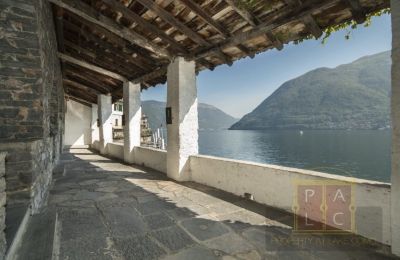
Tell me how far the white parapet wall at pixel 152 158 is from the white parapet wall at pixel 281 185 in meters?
1.65

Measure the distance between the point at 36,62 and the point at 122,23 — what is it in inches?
100

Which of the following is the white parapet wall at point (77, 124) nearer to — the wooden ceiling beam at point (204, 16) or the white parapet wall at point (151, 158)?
the white parapet wall at point (151, 158)

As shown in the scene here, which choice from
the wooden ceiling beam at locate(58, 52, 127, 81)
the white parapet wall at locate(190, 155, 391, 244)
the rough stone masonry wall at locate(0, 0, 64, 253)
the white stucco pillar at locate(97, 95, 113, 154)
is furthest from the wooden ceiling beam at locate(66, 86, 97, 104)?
the rough stone masonry wall at locate(0, 0, 64, 253)

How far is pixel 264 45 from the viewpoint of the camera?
5238 mm

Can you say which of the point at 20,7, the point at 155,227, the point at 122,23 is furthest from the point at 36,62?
the point at 155,227

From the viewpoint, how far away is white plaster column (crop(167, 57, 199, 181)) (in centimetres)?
654

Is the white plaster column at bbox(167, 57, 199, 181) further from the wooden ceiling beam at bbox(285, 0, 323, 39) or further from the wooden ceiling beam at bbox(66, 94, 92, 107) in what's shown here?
the wooden ceiling beam at bbox(66, 94, 92, 107)

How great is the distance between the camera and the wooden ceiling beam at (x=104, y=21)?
16.4 feet

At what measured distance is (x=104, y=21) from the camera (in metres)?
5.32

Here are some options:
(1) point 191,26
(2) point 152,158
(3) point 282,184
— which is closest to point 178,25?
(1) point 191,26

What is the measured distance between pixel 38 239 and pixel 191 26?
4.73m

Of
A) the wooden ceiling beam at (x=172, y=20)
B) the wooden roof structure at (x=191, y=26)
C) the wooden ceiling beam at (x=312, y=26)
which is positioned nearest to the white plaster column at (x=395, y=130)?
the wooden roof structure at (x=191, y=26)

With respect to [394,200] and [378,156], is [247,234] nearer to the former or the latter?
[394,200]

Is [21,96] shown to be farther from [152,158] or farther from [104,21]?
[152,158]
